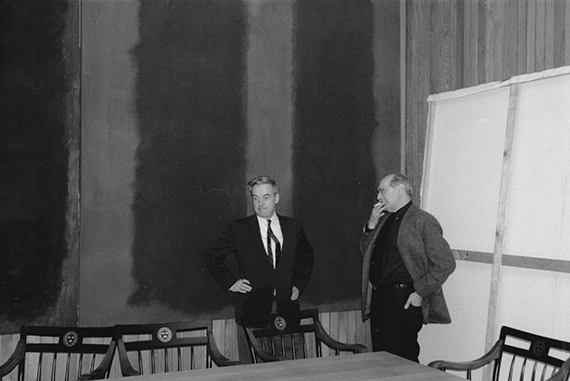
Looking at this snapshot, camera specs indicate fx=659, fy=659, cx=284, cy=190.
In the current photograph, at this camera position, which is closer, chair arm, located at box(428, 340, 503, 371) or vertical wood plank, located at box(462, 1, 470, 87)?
chair arm, located at box(428, 340, 503, 371)

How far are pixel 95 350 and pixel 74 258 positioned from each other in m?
1.24

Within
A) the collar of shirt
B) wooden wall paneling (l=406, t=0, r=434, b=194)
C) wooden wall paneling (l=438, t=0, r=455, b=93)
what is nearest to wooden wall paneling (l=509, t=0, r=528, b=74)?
wooden wall paneling (l=438, t=0, r=455, b=93)

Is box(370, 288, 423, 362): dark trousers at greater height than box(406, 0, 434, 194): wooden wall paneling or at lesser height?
lesser

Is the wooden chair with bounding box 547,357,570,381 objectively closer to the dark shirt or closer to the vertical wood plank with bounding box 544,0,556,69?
the dark shirt

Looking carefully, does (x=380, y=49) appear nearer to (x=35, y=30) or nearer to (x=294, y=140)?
(x=294, y=140)

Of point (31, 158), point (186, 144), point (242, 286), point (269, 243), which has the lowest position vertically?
point (242, 286)

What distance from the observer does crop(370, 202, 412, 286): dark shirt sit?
4.66 meters

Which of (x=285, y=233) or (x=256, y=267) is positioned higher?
(x=285, y=233)

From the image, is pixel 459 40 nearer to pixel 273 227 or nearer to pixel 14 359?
pixel 273 227

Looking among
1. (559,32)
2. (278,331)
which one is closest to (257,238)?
(278,331)

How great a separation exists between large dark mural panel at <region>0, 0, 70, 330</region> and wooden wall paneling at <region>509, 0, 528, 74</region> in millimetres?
3184

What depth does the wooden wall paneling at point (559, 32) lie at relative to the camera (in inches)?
167

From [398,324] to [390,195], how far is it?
92 cm

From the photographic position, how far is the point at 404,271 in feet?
15.3
